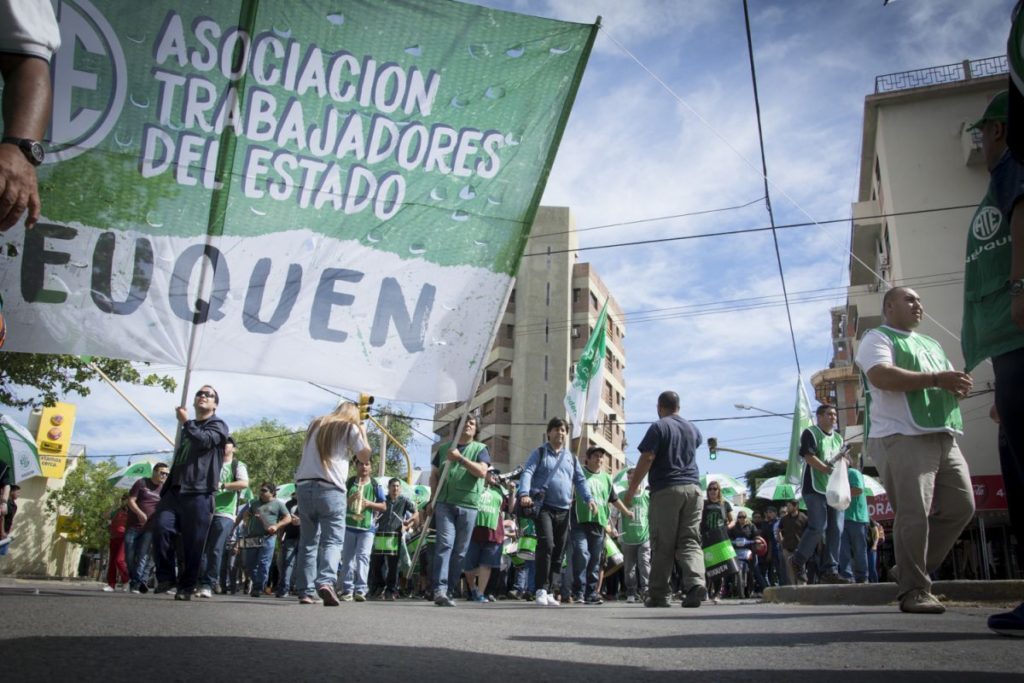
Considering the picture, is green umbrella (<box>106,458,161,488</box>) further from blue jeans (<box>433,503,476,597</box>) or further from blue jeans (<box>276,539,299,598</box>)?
blue jeans (<box>433,503,476,597</box>)

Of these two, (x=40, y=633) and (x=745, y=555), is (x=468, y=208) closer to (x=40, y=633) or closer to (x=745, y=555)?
(x=40, y=633)

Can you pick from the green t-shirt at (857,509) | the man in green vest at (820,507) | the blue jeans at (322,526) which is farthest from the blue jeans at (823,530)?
the blue jeans at (322,526)

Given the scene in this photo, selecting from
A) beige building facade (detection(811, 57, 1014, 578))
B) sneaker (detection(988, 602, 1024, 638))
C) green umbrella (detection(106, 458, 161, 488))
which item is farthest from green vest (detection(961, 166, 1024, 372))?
beige building facade (detection(811, 57, 1014, 578))

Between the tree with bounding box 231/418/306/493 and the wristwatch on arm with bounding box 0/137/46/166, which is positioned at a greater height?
the tree with bounding box 231/418/306/493

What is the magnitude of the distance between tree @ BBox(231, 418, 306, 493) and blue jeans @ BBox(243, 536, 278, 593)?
4128cm

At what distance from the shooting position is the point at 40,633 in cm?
298

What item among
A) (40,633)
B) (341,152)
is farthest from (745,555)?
(40,633)

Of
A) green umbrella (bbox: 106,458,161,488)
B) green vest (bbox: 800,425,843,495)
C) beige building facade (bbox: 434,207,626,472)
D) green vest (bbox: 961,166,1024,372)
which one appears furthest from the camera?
beige building facade (bbox: 434,207,626,472)

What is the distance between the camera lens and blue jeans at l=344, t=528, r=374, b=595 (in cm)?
960

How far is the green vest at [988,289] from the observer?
3586 mm

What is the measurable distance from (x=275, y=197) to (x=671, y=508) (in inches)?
145

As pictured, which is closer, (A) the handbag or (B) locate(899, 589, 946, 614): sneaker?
(B) locate(899, 589, 946, 614): sneaker

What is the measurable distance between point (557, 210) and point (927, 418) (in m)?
54.0

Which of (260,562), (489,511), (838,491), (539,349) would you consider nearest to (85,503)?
(539,349)
